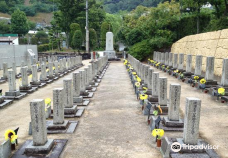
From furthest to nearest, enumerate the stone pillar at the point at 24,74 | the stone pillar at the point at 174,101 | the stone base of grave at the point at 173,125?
the stone pillar at the point at 24,74
the stone pillar at the point at 174,101
the stone base of grave at the point at 173,125

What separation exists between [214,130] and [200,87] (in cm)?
584

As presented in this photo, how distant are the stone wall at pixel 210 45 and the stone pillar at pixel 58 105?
41.5ft

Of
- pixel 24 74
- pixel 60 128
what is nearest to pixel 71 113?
pixel 60 128

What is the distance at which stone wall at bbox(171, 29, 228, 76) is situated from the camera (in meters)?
15.5

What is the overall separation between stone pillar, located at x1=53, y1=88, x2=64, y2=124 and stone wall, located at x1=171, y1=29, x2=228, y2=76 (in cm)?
1265

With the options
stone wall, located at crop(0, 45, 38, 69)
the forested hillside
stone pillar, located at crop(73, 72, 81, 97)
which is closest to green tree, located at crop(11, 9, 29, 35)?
stone wall, located at crop(0, 45, 38, 69)

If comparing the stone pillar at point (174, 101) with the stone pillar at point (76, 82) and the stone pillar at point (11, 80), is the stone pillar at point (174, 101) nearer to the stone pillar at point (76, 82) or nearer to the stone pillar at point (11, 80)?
the stone pillar at point (76, 82)

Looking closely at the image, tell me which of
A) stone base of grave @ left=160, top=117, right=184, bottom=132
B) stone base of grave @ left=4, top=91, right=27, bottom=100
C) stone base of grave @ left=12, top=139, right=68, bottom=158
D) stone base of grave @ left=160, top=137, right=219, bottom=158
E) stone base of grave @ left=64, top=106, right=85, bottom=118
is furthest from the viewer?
stone base of grave @ left=4, top=91, right=27, bottom=100

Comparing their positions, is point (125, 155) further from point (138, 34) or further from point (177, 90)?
point (138, 34)

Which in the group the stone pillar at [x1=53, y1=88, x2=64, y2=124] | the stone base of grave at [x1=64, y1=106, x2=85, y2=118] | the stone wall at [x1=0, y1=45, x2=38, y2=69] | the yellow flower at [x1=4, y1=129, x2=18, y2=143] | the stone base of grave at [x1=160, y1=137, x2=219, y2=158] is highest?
the stone wall at [x1=0, y1=45, x2=38, y2=69]

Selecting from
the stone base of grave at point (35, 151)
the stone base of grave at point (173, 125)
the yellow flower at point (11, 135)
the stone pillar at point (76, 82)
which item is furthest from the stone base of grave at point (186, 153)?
the stone pillar at point (76, 82)

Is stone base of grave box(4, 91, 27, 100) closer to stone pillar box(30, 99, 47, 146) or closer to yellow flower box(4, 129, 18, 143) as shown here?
yellow flower box(4, 129, 18, 143)

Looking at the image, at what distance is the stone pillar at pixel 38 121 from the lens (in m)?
5.05

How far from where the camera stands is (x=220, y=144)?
5.41m
